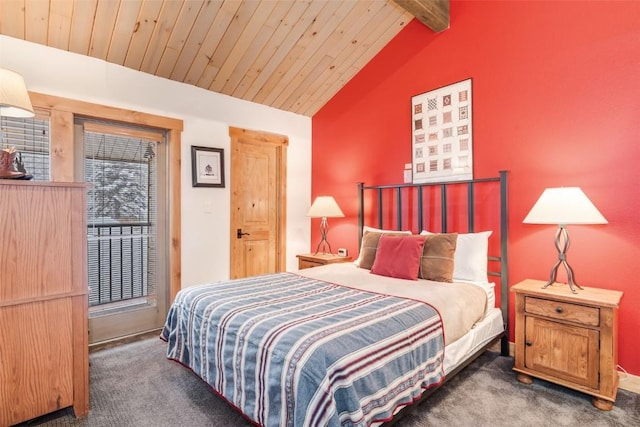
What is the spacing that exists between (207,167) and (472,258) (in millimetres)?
2675

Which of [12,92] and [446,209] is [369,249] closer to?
[446,209]

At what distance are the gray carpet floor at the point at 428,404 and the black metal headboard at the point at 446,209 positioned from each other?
0.59 metres

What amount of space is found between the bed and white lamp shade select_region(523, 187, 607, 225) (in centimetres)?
48

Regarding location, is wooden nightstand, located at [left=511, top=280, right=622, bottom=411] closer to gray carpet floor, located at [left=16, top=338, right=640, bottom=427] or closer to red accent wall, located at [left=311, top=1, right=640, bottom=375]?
gray carpet floor, located at [left=16, top=338, right=640, bottom=427]

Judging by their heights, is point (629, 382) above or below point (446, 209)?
below

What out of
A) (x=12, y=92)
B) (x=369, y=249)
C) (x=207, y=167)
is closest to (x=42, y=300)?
(x=12, y=92)

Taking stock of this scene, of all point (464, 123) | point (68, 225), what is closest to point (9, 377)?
point (68, 225)

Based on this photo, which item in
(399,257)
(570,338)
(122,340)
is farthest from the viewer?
(122,340)

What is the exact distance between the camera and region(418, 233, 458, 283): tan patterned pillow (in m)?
2.56

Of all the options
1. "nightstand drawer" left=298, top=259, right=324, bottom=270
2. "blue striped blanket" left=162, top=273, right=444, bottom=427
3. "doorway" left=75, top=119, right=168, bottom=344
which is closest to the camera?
"blue striped blanket" left=162, top=273, right=444, bottom=427

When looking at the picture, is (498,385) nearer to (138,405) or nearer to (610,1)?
(138,405)

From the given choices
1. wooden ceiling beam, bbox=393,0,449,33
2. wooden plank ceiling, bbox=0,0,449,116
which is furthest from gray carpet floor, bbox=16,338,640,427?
wooden ceiling beam, bbox=393,0,449,33

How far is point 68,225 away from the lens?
1.88 m

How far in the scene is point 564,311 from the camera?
212 centimetres
